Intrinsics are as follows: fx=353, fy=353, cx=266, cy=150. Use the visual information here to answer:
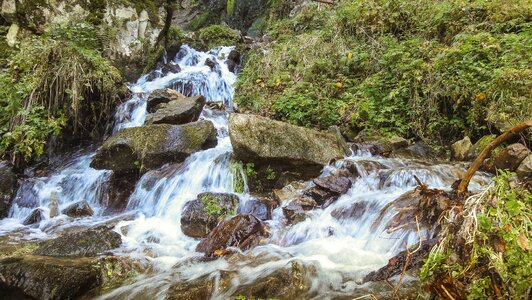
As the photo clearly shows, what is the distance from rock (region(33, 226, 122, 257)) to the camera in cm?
443

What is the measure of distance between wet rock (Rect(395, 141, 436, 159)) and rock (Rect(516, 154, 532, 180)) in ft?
6.01

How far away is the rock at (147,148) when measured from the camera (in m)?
6.84

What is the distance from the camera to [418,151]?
671 cm

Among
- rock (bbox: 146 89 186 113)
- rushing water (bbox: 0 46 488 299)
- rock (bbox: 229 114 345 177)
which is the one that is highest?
rock (bbox: 146 89 186 113)

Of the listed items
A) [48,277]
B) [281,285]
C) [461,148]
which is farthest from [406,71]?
[48,277]

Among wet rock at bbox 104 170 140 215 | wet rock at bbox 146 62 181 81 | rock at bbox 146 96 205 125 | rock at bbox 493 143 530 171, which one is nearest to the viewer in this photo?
rock at bbox 493 143 530 171

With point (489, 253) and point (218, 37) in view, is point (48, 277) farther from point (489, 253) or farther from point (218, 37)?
point (218, 37)

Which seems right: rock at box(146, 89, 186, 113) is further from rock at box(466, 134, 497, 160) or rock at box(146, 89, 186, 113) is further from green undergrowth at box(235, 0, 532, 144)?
rock at box(466, 134, 497, 160)

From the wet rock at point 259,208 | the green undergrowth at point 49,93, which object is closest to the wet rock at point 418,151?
the wet rock at point 259,208

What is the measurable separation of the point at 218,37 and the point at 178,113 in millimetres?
8729

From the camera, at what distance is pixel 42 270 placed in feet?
11.7

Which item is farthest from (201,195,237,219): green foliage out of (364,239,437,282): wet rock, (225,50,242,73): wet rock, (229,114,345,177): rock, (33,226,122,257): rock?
(225,50,242,73): wet rock

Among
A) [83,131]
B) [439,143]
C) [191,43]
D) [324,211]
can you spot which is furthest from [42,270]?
[191,43]

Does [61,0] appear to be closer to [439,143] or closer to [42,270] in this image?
[42,270]
